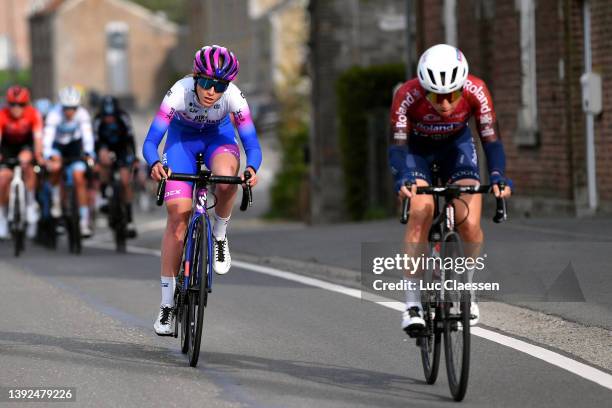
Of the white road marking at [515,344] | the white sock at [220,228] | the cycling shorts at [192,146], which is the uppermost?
the cycling shorts at [192,146]

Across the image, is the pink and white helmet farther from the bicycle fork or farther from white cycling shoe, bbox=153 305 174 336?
the bicycle fork

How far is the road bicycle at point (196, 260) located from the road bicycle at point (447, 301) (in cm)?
128

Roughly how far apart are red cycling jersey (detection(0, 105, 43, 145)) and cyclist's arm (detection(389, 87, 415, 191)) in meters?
10.5

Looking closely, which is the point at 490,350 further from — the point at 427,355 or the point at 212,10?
the point at 212,10

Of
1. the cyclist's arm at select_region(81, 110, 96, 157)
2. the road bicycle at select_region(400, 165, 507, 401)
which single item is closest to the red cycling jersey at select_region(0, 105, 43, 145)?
the cyclist's arm at select_region(81, 110, 96, 157)

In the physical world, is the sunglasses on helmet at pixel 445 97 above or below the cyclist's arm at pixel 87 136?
above

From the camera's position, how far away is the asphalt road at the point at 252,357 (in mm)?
8109

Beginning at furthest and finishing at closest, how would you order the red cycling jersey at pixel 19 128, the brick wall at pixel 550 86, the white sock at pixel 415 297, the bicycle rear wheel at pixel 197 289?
the brick wall at pixel 550 86, the red cycling jersey at pixel 19 128, the bicycle rear wheel at pixel 197 289, the white sock at pixel 415 297

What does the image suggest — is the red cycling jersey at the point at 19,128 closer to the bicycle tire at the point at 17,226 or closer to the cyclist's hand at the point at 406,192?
the bicycle tire at the point at 17,226

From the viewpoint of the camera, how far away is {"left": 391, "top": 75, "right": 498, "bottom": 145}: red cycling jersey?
28.3ft

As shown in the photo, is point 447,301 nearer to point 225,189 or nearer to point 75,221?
point 225,189

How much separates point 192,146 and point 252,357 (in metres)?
1.37

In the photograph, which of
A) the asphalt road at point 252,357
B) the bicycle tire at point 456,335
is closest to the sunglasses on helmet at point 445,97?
the bicycle tire at point 456,335

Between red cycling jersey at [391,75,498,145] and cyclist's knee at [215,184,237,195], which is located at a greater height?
red cycling jersey at [391,75,498,145]
